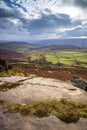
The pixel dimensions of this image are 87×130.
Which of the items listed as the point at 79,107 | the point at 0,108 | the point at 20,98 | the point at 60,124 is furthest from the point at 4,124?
the point at 79,107

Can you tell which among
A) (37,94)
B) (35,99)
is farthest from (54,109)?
(37,94)

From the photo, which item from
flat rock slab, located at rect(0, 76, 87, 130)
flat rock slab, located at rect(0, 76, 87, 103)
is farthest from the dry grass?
flat rock slab, located at rect(0, 76, 87, 103)

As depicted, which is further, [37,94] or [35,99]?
[37,94]

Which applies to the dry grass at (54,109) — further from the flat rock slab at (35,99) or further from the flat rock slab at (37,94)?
the flat rock slab at (37,94)

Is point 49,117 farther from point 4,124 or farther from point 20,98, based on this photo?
point 20,98

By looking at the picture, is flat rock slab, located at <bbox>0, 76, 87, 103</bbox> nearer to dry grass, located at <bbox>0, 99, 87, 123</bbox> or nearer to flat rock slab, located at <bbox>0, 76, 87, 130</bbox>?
flat rock slab, located at <bbox>0, 76, 87, 130</bbox>

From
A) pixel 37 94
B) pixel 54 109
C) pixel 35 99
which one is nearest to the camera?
pixel 54 109

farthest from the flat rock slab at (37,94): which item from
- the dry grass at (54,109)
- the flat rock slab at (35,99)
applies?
the dry grass at (54,109)

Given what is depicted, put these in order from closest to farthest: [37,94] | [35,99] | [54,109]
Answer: [54,109] < [35,99] < [37,94]

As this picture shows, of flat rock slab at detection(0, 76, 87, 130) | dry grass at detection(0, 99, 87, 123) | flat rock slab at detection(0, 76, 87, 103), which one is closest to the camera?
flat rock slab at detection(0, 76, 87, 130)

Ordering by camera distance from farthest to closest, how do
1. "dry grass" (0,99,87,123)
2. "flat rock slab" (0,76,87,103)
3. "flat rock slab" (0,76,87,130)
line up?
"flat rock slab" (0,76,87,103)
"dry grass" (0,99,87,123)
"flat rock slab" (0,76,87,130)

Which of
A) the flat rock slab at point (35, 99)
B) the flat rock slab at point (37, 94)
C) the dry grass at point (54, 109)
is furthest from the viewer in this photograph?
the flat rock slab at point (37, 94)

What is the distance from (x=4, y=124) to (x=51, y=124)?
6.54 feet

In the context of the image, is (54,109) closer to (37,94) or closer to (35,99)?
(35,99)
